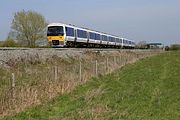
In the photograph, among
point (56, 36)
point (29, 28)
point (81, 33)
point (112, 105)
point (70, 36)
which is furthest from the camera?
point (29, 28)

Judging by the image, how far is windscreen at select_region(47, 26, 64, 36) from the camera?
41125 mm

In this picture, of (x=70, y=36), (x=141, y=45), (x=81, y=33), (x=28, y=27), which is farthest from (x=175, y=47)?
(x=70, y=36)

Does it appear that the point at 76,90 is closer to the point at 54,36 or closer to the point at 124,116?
the point at 124,116

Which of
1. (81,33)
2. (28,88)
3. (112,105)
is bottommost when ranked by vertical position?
(112,105)

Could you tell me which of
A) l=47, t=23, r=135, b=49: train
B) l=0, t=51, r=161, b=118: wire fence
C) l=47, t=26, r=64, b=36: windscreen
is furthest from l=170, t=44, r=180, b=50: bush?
l=0, t=51, r=161, b=118: wire fence

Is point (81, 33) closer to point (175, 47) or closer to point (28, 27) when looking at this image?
point (28, 27)

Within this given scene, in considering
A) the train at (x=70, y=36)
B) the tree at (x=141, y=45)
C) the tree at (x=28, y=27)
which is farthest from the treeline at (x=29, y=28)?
the tree at (x=141, y=45)

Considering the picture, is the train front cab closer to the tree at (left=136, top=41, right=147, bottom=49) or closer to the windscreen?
the windscreen

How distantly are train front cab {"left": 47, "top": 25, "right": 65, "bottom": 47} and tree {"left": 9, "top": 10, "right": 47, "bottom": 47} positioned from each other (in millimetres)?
35675

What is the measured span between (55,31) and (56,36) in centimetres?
89

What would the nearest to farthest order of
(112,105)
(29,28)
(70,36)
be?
1. (112,105)
2. (70,36)
3. (29,28)

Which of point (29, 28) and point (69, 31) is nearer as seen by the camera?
point (69, 31)

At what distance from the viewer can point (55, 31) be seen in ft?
138

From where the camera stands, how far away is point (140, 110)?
12.0m
